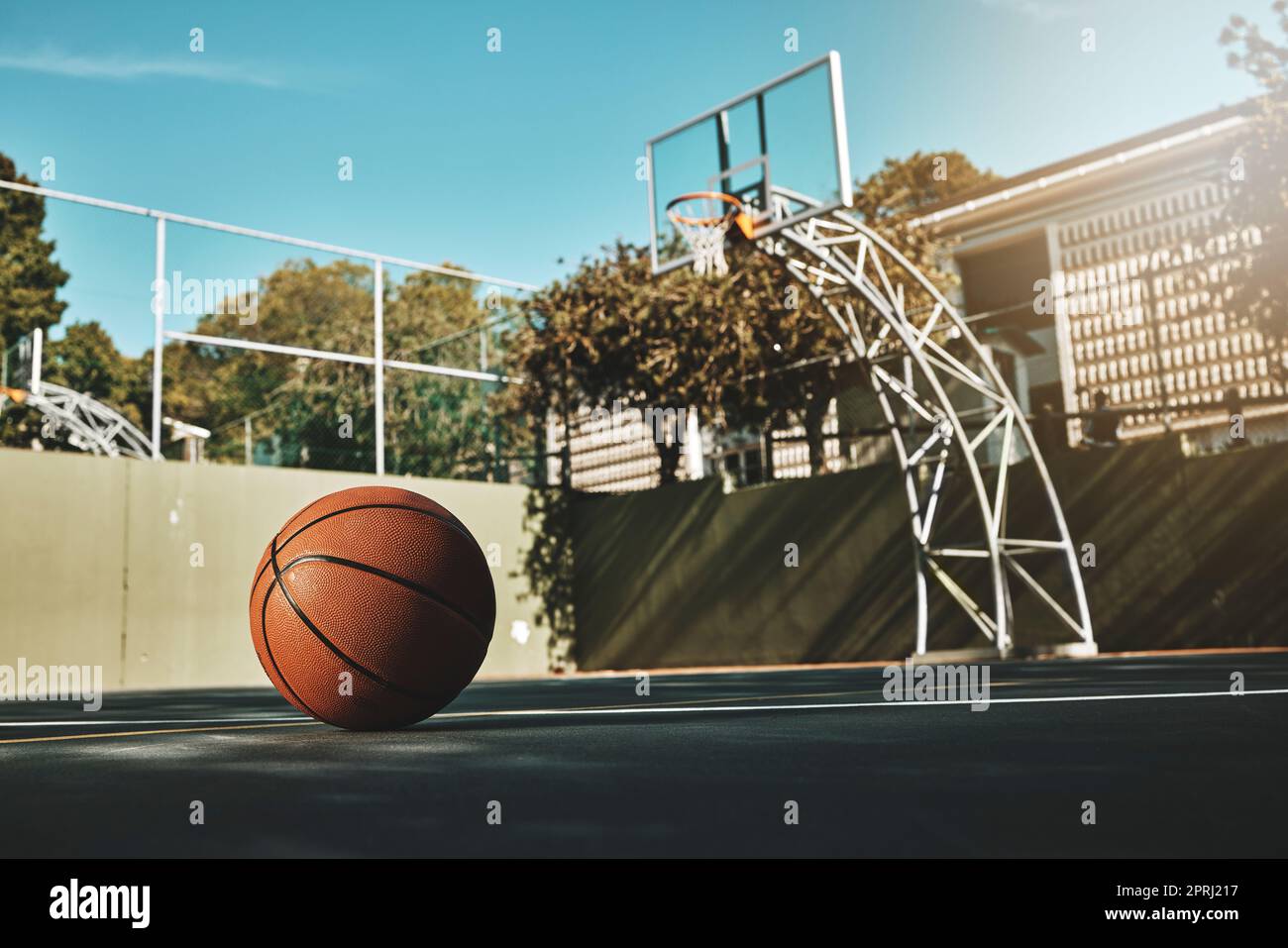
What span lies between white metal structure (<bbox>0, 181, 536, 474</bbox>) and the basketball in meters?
8.58

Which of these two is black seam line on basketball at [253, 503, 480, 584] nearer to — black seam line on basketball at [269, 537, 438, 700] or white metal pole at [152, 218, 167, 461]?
black seam line on basketball at [269, 537, 438, 700]

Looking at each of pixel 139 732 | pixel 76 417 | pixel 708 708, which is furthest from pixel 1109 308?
pixel 76 417

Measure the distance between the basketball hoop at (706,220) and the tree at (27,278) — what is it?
2110 centimetres

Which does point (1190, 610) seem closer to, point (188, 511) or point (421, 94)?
point (188, 511)

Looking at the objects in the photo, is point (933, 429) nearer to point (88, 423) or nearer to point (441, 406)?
point (441, 406)

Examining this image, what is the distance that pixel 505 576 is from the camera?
14938 mm

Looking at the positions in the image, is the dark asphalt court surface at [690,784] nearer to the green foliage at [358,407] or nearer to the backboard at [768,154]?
the backboard at [768,154]

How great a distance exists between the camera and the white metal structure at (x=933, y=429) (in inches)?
396

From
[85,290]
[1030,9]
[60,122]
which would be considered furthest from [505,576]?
[60,122]

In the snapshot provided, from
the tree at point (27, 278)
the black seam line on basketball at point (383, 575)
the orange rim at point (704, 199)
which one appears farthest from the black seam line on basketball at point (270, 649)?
the tree at point (27, 278)

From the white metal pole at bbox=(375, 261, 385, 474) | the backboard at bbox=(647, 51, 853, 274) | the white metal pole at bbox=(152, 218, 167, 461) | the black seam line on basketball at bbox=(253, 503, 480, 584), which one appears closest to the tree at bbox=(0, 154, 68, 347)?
the white metal pole at bbox=(375, 261, 385, 474)

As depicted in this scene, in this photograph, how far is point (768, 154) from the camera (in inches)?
410

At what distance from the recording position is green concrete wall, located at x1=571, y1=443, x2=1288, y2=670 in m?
10.4
